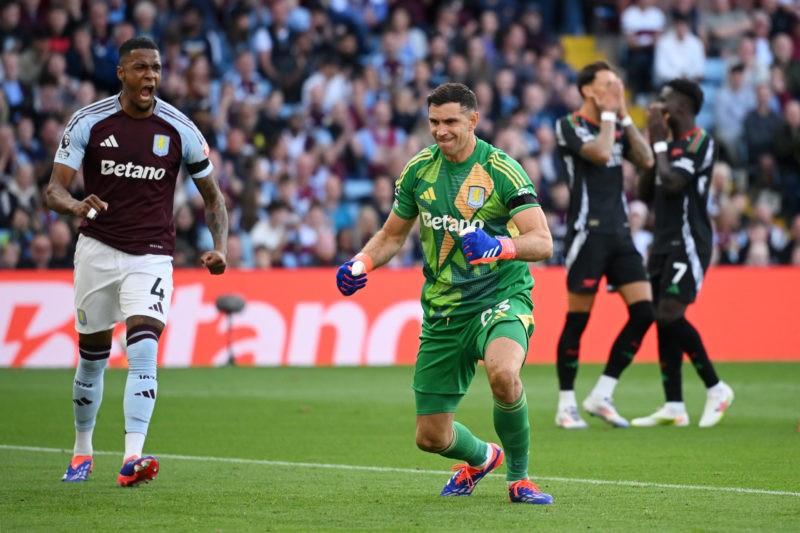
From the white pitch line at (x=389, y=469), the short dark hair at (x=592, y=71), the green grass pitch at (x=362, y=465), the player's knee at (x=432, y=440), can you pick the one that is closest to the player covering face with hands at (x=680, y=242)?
the green grass pitch at (x=362, y=465)

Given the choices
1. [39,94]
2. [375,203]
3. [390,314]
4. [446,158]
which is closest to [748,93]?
[375,203]

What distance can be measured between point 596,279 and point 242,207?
9.49 metres

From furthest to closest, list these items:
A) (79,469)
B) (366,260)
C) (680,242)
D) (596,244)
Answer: (680,242), (596,244), (79,469), (366,260)

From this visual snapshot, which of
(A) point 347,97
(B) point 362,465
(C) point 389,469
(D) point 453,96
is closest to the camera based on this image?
(D) point 453,96

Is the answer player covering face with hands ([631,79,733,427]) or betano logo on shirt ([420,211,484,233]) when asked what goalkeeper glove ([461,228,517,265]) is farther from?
player covering face with hands ([631,79,733,427])

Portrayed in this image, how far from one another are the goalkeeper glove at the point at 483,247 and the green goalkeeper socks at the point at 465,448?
1148mm

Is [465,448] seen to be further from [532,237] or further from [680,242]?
[680,242]

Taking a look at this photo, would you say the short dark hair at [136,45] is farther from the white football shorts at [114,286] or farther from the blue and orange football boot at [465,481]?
the blue and orange football boot at [465,481]

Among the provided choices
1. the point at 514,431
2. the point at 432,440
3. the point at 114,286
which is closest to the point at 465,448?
the point at 432,440

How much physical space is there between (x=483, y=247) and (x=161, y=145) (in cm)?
254

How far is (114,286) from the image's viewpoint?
859cm

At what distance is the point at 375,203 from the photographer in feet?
68.7

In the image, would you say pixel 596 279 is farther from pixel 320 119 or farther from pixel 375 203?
pixel 320 119

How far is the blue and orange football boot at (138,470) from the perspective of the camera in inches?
316
